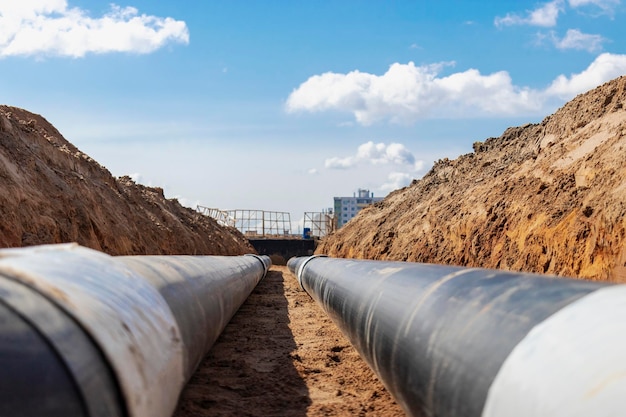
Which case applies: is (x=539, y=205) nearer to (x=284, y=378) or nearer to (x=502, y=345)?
(x=284, y=378)

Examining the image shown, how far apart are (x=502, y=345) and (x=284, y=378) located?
3376 millimetres

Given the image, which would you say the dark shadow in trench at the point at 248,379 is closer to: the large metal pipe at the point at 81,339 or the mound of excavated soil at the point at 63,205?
the large metal pipe at the point at 81,339

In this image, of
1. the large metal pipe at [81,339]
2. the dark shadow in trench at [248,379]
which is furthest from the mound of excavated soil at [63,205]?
the large metal pipe at [81,339]

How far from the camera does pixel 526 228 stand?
13016 millimetres

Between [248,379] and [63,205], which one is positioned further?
[63,205]

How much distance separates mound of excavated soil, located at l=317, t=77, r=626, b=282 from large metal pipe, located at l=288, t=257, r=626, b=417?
7.03 metres

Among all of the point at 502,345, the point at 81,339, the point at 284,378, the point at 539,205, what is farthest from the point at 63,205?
the point at 502,345

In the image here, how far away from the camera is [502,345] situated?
2.39m

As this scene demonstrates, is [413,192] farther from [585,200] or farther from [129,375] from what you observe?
[129,375]

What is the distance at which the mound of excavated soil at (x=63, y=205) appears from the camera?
1174cm

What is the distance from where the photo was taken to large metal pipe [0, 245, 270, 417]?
2.07 m

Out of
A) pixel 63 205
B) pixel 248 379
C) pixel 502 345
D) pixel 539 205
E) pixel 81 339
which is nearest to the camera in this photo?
pixel 81 339

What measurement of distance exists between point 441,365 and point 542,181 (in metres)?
12.9

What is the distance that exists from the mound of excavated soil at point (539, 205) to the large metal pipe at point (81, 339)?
8.40 m
